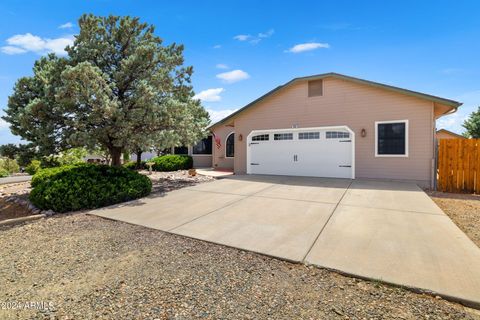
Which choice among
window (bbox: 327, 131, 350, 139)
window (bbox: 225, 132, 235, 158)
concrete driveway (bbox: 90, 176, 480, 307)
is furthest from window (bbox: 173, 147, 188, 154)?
window (bbox: 327, 131, 350, 139)

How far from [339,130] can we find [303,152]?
6.07 feet

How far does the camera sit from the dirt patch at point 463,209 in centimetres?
453

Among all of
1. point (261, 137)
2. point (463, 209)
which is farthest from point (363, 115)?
point (463, 209)

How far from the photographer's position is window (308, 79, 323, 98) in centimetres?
1066

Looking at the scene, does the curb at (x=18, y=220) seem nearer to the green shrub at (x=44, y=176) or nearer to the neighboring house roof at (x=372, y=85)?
the green shrub at (x=44, y=176)

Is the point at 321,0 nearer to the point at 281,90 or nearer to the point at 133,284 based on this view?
the point at 281,90

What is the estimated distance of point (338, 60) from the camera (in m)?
10.9

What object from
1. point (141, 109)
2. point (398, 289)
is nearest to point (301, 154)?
point (141, 109)

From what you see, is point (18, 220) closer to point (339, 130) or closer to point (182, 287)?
point (182, 287)

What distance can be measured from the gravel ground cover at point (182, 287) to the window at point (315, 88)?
30.0ft

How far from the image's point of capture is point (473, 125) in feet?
74.2

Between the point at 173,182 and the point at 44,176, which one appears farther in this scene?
the point at 173,182

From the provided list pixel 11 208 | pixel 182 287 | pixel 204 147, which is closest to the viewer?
pixel 182 287

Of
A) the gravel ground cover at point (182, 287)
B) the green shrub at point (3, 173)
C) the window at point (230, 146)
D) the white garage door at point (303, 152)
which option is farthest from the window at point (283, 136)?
the green shrub at point (3, 173)
